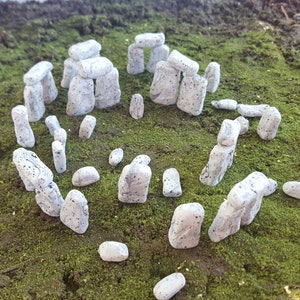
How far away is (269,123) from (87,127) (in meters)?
0.99

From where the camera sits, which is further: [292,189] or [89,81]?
[89,81]

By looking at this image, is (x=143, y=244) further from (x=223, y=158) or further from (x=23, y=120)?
(x=23, y=120)

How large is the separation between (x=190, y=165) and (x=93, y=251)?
0.74 meters

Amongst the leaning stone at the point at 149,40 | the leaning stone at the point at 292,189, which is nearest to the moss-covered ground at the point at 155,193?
the leaning stone at the point at 292,189

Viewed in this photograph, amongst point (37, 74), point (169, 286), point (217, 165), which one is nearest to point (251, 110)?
point (217, 165)

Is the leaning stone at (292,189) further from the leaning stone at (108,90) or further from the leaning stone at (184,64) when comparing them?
the leaning stone at (108,90)

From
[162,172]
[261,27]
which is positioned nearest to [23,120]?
[162,172]

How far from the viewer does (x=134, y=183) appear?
8.15 ft

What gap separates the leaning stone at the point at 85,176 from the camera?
2670mm

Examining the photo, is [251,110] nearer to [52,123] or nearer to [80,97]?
[80,97]

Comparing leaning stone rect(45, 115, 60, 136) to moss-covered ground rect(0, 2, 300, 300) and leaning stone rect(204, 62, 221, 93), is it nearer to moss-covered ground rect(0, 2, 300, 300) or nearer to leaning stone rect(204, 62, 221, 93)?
moss-covered ground rect(0, 2, 300, 300)

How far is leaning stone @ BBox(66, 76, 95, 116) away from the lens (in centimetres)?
306

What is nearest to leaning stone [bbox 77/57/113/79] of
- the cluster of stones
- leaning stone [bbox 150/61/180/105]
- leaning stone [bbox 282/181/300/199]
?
the cluster of stones

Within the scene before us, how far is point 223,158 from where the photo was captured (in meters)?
2.59
